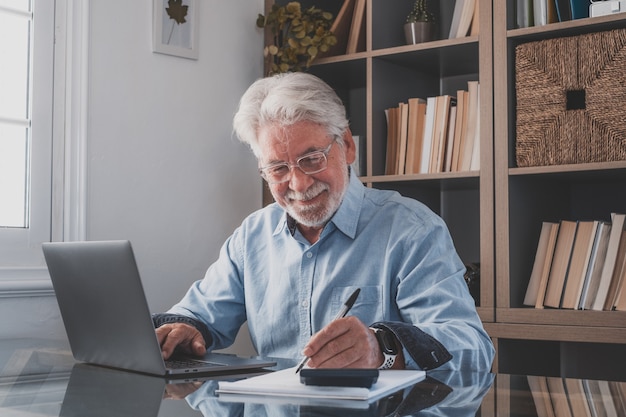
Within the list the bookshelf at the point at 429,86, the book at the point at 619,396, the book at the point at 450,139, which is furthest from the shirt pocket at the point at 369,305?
the book at the point at 450,139

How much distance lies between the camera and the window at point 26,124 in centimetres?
255

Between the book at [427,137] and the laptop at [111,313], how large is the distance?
4.76ft

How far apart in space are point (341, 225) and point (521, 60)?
1.06 m

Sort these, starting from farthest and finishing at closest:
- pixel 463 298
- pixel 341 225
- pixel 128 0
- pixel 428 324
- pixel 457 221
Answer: pixel 457 221 → pixel 128 0 → pixel 341 225 → pixel 463 298 → pixel 428 324

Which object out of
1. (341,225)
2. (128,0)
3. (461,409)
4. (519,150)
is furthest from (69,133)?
(461,409)

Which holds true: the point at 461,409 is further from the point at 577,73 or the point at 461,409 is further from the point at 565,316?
the point at 577,73

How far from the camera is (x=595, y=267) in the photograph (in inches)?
102

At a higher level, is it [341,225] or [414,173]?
[414,173]

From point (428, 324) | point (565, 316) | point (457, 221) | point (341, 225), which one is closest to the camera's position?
point (428, 324)

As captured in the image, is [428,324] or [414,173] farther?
[414,173]

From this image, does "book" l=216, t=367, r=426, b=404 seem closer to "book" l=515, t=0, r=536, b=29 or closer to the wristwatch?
the wristwatch

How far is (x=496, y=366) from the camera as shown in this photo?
8.77 ft

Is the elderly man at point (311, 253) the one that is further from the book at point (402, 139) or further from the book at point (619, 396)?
the book at point (402, 139)

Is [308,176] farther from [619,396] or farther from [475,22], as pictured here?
[475,22]
